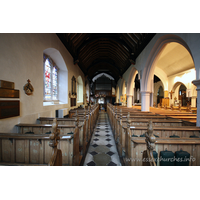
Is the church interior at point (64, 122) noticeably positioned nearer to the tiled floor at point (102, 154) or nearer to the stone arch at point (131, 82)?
the tiled floor at point (102, 154)

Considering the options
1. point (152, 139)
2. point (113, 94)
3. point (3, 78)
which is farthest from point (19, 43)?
point (113, 94)

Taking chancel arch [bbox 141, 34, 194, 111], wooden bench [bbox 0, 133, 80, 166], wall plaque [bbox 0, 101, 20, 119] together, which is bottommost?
wooden bench [bbox 0, 133, 80, 166]

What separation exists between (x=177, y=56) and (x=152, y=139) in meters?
9.68

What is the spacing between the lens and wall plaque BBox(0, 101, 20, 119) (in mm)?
2367

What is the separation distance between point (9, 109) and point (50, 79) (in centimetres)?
357

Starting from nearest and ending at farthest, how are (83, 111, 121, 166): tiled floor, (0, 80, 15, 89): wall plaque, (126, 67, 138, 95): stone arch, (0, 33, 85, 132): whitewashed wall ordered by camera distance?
(0, 80, 15, 89): wall plaque, (0, 33, 85, 132): whitewashed wall, (83, 111, 121, 166): tiled floor, (126, 67, 138, 95): stone arch

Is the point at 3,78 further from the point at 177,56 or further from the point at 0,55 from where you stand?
the point at 177,56

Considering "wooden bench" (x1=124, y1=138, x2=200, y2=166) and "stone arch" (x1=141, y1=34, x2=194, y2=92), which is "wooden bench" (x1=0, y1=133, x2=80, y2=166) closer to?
"wooden bench" (x1=124, y1=138, x2=200, y2=166)

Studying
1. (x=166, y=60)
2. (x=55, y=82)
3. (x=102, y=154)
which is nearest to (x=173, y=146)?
(x=102, y=154)

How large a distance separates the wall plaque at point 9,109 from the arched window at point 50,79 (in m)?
2.61

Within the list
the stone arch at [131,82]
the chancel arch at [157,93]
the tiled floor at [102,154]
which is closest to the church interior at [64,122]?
the tiled floor at [102,154]

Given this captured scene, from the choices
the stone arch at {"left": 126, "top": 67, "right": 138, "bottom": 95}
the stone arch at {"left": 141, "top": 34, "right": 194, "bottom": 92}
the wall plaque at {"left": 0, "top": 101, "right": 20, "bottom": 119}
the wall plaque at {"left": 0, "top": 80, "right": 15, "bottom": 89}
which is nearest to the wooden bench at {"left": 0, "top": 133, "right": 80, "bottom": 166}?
the wall plaque at {"left": 0, "top": 101, "right": 20, "bottom": 119}

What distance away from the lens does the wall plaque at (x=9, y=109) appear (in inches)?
93.2

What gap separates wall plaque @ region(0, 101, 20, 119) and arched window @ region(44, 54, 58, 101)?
2.61 m
